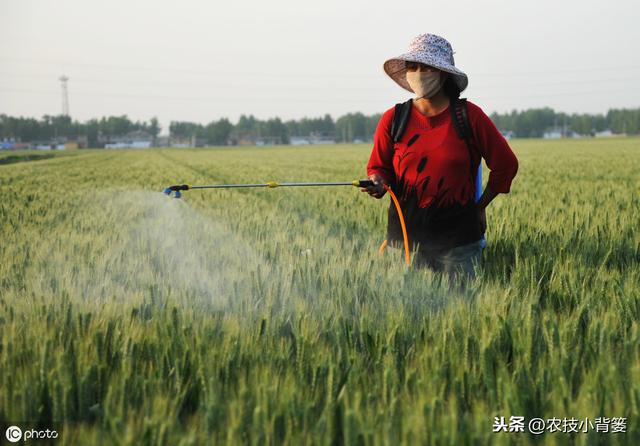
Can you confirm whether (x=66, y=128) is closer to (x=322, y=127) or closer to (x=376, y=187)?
(x=322, y=127)

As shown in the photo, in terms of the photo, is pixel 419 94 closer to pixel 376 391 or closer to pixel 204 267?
pixel 204 267

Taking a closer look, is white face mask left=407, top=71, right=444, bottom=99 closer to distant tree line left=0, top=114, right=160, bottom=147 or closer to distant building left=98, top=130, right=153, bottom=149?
distant tree line left=0, top=114, right=160, bottom=147

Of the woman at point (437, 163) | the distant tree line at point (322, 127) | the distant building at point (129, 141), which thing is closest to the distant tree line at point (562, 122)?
the distant tree line at point (322, 127)

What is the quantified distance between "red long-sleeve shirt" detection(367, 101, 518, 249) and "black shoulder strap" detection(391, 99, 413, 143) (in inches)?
1.2

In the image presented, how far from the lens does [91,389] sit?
1.71 m

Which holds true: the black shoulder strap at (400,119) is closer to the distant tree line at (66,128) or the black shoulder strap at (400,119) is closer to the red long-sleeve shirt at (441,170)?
the red long-sleeve shirt at (441,170)

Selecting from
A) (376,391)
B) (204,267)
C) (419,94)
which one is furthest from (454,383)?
(419,94)

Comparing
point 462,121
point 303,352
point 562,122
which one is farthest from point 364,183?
point 562,122

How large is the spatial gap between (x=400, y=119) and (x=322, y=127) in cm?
12902

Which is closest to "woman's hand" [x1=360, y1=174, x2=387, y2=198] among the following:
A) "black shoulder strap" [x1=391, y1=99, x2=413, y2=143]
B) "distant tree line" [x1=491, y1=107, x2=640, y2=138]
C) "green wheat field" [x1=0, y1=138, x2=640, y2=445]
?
"black shoulder strap" [x1=391, y1=99, x2=413, y2=143]

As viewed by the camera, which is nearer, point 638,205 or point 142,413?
point 142,413

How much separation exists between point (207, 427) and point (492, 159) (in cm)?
242

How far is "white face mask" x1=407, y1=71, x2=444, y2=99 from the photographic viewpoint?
10.7ft

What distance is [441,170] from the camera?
11.0ft
